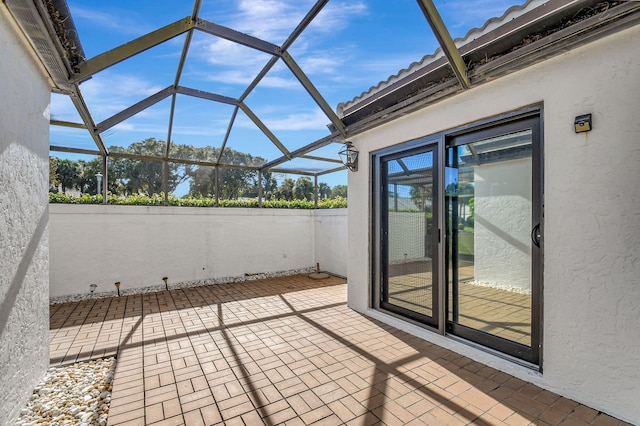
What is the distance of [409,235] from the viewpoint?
4543 mm

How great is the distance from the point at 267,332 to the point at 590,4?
4.91 meters

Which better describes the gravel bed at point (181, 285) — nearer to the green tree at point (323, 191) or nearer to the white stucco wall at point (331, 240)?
the white stucco wall at point (331, 240)

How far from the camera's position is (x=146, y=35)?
154 inches

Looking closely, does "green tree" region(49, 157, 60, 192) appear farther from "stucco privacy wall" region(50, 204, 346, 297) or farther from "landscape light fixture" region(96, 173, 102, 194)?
"landscape light fixture" region(96, 173, 102, 194)

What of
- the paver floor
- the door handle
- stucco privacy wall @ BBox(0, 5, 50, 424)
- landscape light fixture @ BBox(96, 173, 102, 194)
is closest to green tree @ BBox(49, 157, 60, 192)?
landscape light fixture @ BBox(96, 173, 102, 194)

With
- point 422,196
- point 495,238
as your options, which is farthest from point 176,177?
point 495,238

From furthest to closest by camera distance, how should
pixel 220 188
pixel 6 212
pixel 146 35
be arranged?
pixel 220 188 → pixel 146 35 → pixel 6 212

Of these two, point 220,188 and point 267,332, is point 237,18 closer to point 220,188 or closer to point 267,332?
point 267,332

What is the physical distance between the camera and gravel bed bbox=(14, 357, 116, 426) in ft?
8.43

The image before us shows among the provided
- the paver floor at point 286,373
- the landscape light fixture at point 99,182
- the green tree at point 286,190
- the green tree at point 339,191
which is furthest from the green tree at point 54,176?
the green tree at point 339,191

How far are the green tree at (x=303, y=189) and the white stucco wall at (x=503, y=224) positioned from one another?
6.24 metres

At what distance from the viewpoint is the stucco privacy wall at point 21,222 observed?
230 centimetres

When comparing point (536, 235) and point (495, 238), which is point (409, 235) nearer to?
point (495, 238)

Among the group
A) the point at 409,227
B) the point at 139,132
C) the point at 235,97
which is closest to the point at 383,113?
the point at 409,227
